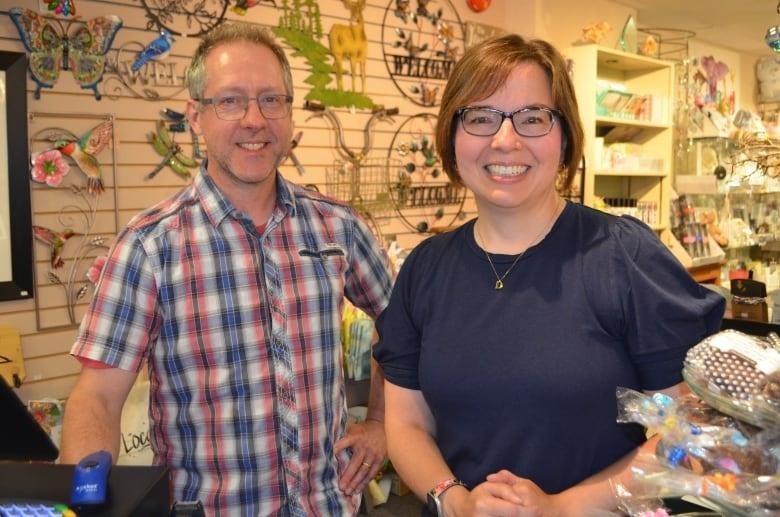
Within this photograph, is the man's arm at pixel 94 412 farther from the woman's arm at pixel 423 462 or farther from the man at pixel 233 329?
the woman's arm at pixel 423 462

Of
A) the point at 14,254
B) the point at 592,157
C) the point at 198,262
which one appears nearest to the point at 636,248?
the point at 198,262

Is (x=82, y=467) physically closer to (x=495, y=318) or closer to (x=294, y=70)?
(x=495, y=318)

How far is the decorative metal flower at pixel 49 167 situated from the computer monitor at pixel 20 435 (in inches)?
74.7

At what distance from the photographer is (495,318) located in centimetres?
129

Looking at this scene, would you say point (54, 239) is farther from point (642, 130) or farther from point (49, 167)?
point (642, 130)

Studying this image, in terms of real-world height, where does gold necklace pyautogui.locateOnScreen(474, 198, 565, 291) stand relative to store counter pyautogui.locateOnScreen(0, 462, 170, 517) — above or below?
above

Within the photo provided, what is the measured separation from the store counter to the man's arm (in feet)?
1.89

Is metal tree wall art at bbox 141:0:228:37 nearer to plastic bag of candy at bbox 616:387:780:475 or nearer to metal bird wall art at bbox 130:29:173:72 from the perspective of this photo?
metal bird wall art at bbox 130:29:173:72

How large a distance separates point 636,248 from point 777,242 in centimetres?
604

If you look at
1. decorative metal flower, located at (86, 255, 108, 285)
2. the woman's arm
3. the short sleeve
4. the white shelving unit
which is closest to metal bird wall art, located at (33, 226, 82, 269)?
decorative metal flower, located at (86, 255, 108, 285)

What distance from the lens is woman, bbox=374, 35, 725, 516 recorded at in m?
1.19

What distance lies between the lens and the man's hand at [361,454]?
1.76m

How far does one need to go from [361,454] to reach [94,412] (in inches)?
25.6

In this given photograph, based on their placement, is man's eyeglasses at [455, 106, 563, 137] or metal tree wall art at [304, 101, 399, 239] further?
metal tree wall art at [304, 101, 399, 239]
